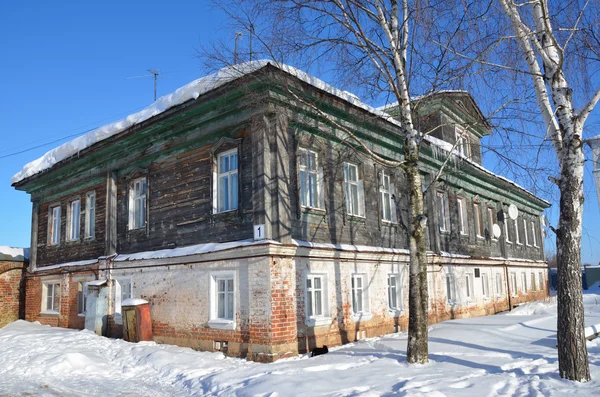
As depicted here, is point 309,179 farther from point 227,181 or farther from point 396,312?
point 396,312

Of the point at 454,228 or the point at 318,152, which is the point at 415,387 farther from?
the point at 454,228

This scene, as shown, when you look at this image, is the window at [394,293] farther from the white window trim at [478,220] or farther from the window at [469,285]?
the white window trim at [478,220]

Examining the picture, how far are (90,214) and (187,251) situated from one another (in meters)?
6.41

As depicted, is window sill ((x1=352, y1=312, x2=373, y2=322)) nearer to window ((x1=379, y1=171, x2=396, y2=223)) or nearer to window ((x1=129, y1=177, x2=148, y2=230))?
window ((x1=379, y1=171, x2=396, y2=223))

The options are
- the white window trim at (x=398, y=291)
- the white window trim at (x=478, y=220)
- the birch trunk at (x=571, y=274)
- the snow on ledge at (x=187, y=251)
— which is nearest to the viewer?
the birch trunk at (x=571, y=274)

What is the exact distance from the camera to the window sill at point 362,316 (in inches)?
499

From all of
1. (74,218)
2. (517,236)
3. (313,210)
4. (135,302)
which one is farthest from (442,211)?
(74,218)

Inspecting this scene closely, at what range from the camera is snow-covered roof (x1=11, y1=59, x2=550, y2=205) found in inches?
394

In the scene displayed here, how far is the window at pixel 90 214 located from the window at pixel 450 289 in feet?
41.2

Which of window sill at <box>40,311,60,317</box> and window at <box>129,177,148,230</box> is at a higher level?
window at <box>129,177,148,230</box>

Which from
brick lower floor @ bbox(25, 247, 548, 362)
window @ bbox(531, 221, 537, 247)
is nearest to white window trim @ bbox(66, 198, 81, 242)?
brick lower floor @ bbox(25, 247, 548, 362)

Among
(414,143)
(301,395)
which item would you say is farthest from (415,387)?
(414,143)

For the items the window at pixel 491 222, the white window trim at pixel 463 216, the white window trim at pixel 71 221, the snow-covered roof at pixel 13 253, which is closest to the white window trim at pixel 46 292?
the white window trim at pixel 71 221

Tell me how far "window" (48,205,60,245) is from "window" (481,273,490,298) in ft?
56.2
